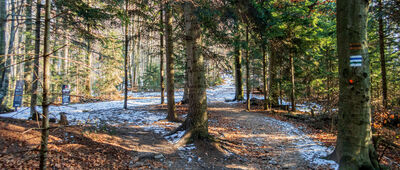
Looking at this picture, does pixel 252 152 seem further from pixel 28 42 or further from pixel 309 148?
pixel 28 42

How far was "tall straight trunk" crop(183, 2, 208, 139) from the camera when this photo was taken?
20.3ft

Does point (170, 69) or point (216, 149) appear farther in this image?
point (170, 69)

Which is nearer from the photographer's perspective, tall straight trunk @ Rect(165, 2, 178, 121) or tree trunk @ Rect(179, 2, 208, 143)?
tree trunk @ Rect(179, 2, 208, 143)

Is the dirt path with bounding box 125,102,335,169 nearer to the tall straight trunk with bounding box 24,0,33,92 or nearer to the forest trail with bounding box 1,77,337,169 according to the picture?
the forest trail with bounding box 1,77,337,169

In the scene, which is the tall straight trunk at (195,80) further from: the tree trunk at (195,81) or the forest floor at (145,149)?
the forest floor at (145,149)

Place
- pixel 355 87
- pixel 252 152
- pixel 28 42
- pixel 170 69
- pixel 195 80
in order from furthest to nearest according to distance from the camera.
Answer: pixel 170 69 < pixel 252 152 < pixel 195 80 < pixel 355 87 < pixel 28 42

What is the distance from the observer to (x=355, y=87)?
13.9ft

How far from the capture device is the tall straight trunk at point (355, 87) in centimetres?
420

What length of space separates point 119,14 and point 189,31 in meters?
3.56

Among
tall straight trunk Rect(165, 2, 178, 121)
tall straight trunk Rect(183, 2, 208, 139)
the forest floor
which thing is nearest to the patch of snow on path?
the forest floor

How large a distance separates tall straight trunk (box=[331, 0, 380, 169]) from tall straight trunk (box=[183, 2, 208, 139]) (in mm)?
3713

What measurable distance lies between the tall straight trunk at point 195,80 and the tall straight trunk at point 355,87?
3.71 m

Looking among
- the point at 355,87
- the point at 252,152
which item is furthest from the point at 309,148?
the point at 355,87

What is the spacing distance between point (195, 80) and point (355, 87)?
4.10 m
